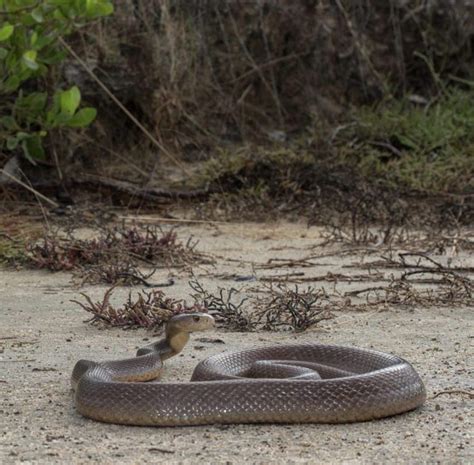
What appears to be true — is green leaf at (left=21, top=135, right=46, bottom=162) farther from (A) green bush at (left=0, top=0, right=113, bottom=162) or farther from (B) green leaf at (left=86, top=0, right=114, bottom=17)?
(B) green leaf at (left=86, top=0, right=114, bottom=17)

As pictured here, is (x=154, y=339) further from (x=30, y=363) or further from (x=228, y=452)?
(x=228, y=452)

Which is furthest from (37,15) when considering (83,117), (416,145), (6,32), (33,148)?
(416,145)

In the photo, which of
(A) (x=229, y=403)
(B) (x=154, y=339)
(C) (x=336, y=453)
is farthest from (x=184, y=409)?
(B) (x=154, y=339)

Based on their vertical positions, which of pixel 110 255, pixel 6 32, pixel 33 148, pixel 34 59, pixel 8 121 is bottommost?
pixel 110 255

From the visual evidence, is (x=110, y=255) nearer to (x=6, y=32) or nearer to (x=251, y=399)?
(x=6, y=32)

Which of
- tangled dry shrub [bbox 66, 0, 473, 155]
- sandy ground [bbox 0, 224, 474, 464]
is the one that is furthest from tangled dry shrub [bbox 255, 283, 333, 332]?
tangled dry shrub [bbox 66, 0, 473, 155]

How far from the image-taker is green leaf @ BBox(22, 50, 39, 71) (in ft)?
27.5

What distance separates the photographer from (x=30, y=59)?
27.7 feet

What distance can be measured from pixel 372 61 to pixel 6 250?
19.3ft

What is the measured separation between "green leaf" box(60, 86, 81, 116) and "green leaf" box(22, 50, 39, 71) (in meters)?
0.44

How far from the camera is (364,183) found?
1018cm

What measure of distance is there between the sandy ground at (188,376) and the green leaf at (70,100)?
1.78m

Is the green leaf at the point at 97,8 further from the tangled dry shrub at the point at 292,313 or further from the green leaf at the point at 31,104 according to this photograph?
the tangled dry shrub at the point at 292,313

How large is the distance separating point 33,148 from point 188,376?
5.09 meters
